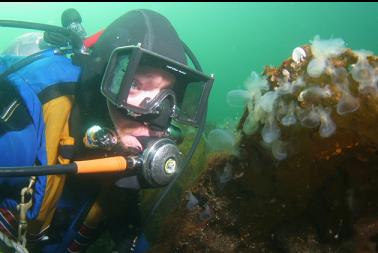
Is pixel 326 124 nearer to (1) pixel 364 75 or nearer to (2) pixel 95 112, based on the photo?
(1) pixel 364 75

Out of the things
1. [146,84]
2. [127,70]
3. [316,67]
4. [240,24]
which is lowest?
[146,84]

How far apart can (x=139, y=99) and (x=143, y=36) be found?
526mm

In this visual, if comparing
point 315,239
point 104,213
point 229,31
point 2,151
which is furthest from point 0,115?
point 229,31

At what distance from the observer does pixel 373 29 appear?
89.8 metres

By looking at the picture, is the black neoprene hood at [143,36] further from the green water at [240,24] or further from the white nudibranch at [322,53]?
the green water at [240,24]

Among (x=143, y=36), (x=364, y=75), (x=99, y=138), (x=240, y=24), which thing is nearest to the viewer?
(x=364, y=75)

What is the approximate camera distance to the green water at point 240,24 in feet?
306

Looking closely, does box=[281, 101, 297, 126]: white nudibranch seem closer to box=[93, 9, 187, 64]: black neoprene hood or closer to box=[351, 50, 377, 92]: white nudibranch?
box=[351, 50, 377, 92]: white nudibranch

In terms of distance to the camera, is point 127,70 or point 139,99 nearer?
point 127,70

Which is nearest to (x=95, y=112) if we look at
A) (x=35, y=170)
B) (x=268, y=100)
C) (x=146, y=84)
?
(x=146, y=84)

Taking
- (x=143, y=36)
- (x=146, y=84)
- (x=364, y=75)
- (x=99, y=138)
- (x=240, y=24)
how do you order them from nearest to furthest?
1. (x=364, y=75)
2. (x=99, y=138)
3. (x=143, y=36)
4. (x=146, y=84)
5. (x=240, y=24)

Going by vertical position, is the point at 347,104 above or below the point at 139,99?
above

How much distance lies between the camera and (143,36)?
2.71m

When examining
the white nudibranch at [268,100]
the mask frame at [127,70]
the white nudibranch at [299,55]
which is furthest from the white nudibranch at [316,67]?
Answer: the mask frame at [127,70]
